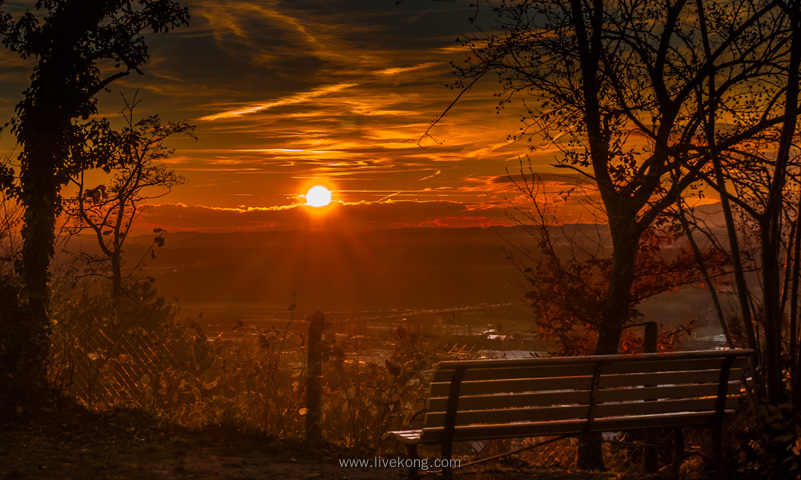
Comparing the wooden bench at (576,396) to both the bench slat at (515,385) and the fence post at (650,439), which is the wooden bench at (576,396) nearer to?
the bench slat at (515,385)

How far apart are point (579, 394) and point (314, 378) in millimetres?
3138

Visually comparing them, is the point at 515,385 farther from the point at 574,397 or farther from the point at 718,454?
the point at 718,454

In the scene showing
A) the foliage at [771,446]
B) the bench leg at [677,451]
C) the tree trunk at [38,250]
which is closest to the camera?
the foliage at [771,446]

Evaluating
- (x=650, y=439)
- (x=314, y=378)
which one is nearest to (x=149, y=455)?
(x=314, y=378)

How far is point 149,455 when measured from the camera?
7305 mm

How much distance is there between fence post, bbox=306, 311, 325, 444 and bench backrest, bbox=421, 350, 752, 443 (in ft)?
9.00

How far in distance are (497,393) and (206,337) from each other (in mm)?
5139

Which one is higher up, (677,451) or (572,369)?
(572,369)

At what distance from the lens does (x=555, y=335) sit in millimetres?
12867

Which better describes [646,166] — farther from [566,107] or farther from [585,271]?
[585,271]

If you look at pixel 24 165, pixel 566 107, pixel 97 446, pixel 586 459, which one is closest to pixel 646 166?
pixel 566 107

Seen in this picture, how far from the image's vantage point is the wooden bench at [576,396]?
210 inches

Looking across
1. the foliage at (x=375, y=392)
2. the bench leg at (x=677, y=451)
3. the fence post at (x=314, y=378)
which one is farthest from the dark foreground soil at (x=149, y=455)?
the bench leg at (x=677, y=451)

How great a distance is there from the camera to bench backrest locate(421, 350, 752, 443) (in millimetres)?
5328
